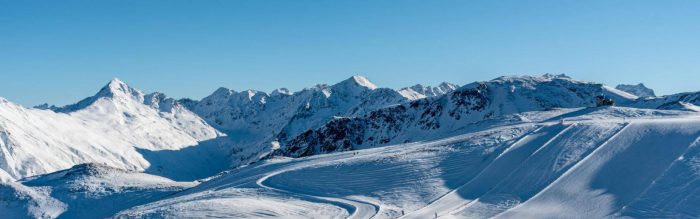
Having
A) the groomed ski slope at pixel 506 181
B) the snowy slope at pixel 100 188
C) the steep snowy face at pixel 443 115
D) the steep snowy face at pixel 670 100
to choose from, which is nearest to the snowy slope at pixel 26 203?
the snowy slope at pixel 100 188

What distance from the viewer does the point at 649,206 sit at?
4434 cm

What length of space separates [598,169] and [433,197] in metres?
14.1

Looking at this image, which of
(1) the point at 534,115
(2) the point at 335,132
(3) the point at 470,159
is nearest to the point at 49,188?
(3) the point at 470,159

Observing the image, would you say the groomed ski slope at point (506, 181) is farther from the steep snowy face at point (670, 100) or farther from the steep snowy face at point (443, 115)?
the steep snowy face at point (443, 115)

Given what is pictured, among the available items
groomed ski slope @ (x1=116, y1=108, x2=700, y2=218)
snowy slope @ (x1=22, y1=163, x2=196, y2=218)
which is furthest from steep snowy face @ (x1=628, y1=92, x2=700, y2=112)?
snowy slope @ (x1=22, y1=163, x2=196, y2=218)

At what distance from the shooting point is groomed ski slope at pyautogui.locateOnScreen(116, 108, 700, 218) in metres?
47.3

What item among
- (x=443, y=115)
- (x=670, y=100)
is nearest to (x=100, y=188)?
(x=443, y=115)

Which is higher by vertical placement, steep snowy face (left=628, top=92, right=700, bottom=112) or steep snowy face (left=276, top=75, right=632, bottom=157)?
steep snowy face (left=276, top=75, right=632, bottom=157)

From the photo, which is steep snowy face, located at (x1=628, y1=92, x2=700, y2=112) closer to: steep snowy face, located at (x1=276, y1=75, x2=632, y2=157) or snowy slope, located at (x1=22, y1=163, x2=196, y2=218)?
steep snowy face, located at (x1=276, y1=75, x2=632, y2=157)

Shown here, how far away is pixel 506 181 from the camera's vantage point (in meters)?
55.2

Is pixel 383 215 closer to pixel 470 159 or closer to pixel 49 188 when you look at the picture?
pixel 470 159

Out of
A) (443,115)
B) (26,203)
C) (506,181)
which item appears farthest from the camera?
(443,115)

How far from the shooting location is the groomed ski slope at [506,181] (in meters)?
47.3

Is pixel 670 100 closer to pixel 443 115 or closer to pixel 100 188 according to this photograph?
pixel 443 115
